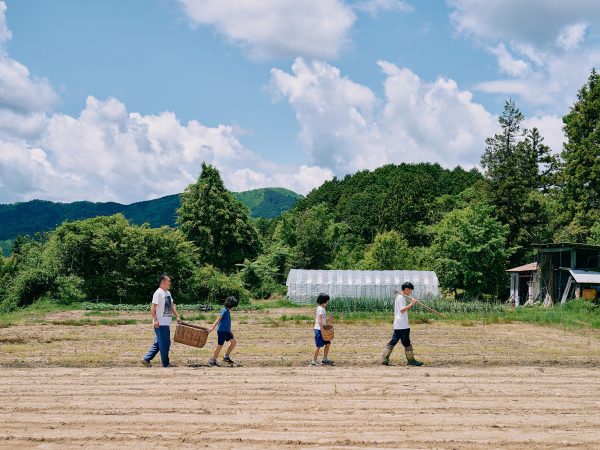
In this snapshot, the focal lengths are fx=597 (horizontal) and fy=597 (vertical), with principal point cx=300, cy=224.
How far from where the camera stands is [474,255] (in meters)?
46.3

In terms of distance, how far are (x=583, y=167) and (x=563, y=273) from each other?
1146 centimetres

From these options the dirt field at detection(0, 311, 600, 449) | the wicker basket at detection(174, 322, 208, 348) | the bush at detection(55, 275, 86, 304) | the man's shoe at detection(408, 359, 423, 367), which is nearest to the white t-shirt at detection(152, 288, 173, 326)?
the wicker basket at detection(174, 322, 208, 348)

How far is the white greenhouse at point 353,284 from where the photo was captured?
151 ft

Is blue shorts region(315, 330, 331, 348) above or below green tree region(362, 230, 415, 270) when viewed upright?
A: below

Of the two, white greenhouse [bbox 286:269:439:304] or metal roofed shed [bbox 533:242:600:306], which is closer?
metal roofed shed [bbox 533:242:600:306]

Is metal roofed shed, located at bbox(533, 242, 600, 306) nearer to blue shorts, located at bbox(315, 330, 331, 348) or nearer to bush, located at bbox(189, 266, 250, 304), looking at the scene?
bush, located at bbox(189, 266, 250, 304)

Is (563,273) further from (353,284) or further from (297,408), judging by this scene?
(297,408)

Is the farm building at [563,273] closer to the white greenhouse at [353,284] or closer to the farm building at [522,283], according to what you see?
the farm building at [522,283]

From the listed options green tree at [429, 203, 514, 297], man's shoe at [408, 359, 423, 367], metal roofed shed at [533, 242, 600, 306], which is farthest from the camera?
green tree at [429, 203, 514, 297]

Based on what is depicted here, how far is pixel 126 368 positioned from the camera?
1290cm

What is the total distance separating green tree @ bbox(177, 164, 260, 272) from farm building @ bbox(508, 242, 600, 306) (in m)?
26.5

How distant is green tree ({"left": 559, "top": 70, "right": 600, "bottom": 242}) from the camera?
48.6 metres

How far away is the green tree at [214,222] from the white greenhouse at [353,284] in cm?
1385

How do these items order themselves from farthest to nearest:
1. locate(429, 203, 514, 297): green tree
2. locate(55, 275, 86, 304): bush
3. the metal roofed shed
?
locate(429, 203, 514, 297): green tree → locate(55, 275, 86, 304): bush → the metal roofed shed
